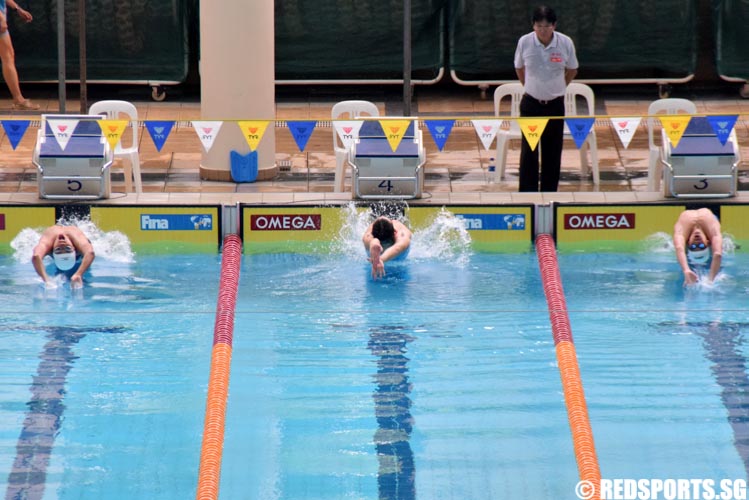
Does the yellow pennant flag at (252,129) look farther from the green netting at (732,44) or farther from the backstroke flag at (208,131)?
the green netting at (732,44)

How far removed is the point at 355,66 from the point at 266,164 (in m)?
2.96

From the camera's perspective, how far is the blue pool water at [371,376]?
23.5 feet

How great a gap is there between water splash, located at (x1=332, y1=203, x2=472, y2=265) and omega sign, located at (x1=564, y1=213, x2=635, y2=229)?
2.59 feet

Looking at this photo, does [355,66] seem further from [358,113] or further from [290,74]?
[358,113]

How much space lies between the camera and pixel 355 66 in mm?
14469

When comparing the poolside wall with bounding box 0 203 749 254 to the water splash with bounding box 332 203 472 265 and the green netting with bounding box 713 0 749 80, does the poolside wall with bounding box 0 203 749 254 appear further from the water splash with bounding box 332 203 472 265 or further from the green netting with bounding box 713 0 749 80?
the green netting with bounding box 713 0 749 80

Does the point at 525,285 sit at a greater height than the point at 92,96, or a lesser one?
lesser

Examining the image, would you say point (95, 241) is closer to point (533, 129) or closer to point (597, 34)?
point (533, 129)

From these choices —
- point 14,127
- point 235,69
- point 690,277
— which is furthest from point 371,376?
point 235,69

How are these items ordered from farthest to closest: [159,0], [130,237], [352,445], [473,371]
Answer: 1. [159,0]
2. [130,237]
3. [473,371]
4. [352,445]

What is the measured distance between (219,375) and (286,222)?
2.80 meters

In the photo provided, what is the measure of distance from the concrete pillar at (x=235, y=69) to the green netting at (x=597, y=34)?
11.0 feet

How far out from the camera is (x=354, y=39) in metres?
14.4

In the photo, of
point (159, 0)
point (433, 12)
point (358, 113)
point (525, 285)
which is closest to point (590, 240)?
point (525, 285)
